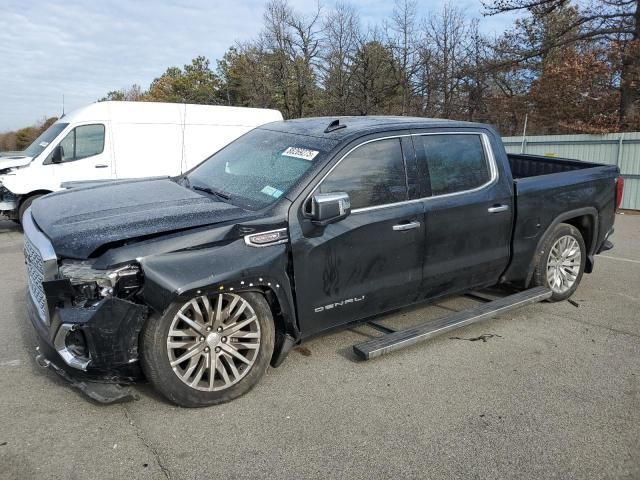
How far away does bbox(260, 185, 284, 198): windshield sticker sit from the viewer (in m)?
3.65

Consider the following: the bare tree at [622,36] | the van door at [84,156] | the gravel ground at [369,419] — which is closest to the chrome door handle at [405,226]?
the gravel ground at [369,419]

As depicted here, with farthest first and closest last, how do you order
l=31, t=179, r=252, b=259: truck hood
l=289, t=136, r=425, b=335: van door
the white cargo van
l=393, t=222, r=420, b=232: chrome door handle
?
the white cargo van
l=393, t=222, r=420, b=232: chrome door handle
l=289, t=136, r=425, b=335: van door
l=31, t=179, r=252, b=259: truck hood

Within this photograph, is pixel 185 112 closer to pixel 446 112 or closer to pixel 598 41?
pixel 598 41

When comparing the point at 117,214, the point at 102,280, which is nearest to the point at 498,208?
the point at 117,214

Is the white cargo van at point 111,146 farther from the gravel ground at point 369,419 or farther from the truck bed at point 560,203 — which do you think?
the truck bed at point 560,203

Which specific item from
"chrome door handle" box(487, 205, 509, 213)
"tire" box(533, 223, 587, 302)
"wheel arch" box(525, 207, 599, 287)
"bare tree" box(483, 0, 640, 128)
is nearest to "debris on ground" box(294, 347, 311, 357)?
"chrome door handle" box(487, 205, 509, 213)

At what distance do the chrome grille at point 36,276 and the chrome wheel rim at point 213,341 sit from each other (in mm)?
831

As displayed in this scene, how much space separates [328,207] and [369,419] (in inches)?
53.3

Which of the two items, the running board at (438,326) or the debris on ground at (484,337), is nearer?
the running board at (438,326)

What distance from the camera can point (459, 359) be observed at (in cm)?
412

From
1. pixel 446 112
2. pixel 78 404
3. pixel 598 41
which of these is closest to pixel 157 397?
pixel 78 404

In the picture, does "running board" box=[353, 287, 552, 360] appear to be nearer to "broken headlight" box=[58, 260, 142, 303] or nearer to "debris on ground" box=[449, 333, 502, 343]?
"debris on ground" box=[449, 333, 502, 343]

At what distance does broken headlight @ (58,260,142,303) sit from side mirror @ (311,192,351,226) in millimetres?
1159

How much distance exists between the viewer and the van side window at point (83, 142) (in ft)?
33.5
